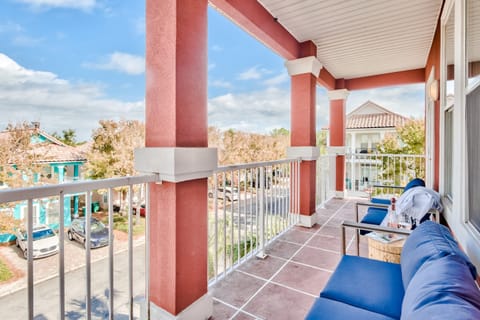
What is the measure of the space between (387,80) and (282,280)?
5081 millimetres

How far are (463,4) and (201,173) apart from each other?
6.88 feet

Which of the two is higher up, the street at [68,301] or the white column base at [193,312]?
the white column base at [193,312]

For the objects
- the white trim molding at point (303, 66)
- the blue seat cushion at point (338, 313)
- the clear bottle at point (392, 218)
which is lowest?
the blue seat cushion at point (338, 313)

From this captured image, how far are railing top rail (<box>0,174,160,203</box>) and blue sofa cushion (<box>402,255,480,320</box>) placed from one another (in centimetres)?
136

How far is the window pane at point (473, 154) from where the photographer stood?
4.31 ft

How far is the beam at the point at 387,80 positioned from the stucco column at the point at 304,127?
7.75 feet

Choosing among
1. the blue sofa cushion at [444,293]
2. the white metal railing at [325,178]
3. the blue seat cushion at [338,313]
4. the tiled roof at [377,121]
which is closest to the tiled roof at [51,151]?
the blue seat cushion at [338,313]

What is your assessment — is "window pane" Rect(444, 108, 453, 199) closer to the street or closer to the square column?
the square column

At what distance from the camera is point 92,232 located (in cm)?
188

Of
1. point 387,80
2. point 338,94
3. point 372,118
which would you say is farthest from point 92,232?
point 372,118

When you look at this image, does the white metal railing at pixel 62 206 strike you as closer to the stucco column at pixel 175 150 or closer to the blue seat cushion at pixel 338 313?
the stucco column at pixel 175 150

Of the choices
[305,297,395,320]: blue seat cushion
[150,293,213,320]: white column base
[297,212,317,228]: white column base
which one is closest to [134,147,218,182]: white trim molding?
[150,293,213,320]: white column base

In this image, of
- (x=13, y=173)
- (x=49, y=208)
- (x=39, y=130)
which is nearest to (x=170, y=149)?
(x=49, y=208)

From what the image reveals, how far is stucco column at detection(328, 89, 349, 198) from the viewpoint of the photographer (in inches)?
224
